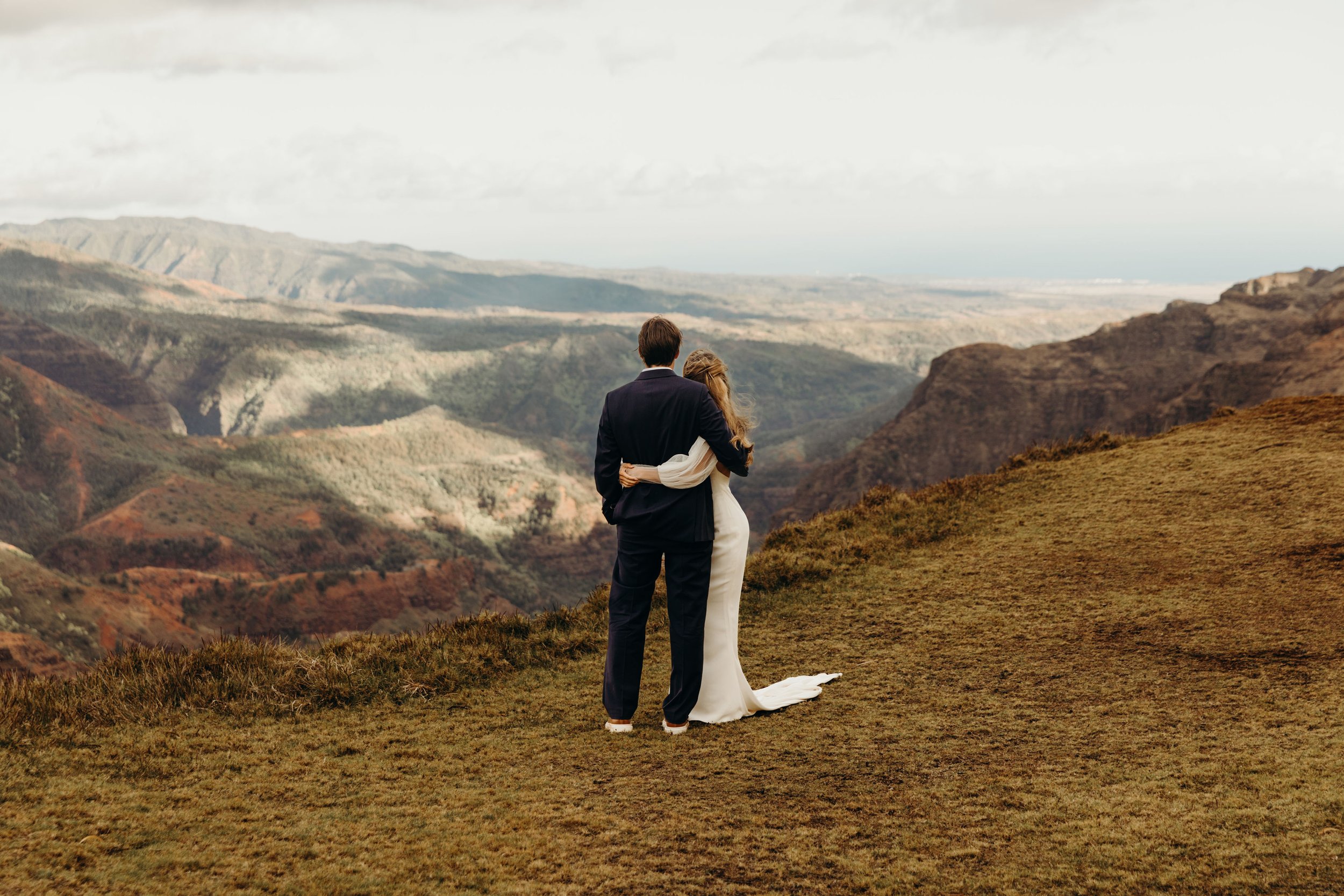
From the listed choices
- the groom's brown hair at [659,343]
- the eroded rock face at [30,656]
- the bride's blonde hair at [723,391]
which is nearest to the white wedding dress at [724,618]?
the bride's blonde hair at [723,391]

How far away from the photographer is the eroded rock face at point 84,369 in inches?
3632

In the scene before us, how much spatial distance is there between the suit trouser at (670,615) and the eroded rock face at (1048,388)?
40.3 metres

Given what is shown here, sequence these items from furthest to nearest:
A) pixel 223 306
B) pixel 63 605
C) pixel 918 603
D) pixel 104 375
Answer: pixel 223 306 < pixel 104 375 < pixel 63 605 < pixel 918 603

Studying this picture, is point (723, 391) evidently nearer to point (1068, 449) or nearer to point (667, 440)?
point (667, 440)

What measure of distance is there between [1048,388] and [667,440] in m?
48.4

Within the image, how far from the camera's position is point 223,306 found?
171 metres

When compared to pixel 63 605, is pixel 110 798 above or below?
above

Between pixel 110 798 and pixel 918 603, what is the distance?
19.0 feet

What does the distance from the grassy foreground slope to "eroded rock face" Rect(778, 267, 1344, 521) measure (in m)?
37.6

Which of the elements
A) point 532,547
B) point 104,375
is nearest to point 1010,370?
point 532,547

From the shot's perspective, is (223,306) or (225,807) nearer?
(225,807)

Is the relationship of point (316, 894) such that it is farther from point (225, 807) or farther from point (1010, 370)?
point (1010, 370)

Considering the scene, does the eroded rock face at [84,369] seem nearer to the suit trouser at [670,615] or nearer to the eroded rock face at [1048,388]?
the eroded rock face at [1048,388]

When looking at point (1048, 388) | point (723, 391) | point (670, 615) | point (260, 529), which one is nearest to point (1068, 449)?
point (723, 391)
